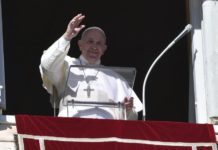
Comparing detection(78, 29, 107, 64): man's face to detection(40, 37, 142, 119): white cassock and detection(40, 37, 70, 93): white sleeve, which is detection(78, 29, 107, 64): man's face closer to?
detection(40, 37, 142, 119): white cassock

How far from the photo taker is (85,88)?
883 centimetres

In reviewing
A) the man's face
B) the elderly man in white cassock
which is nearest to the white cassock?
the elderly man in white cassock

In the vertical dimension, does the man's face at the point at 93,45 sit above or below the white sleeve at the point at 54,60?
above

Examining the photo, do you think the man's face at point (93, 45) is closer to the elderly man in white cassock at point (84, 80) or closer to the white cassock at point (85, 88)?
the elderly man in white cassock at point (84, 80)

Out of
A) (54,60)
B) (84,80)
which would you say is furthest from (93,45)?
(54,60)

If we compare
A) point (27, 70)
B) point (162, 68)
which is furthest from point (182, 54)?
point (27, 70)

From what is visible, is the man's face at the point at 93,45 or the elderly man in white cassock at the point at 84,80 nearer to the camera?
the elderly man in white cassock at the point at 84,80

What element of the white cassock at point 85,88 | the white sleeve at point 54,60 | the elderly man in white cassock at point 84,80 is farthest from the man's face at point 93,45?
the white sleeve at point 54,60

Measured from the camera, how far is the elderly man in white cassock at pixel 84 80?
343 inches

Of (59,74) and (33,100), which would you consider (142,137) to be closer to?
(59,74)

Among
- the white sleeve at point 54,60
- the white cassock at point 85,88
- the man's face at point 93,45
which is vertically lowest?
the white cassock at point 85,88

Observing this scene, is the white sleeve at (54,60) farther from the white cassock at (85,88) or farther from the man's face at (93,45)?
the man's face at (93,45)

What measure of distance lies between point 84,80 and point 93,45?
0.29 m

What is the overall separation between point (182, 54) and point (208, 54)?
1.28m
